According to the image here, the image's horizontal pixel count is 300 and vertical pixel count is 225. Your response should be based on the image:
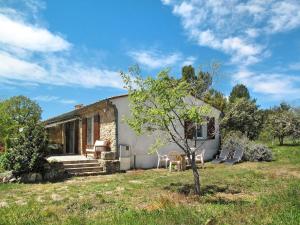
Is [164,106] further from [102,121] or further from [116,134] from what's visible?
[102,121]

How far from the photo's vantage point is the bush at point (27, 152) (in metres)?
15.5

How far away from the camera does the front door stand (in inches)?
1036

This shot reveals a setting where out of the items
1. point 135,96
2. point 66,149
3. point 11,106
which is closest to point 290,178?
point 135,96

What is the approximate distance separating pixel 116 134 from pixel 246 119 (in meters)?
15.7

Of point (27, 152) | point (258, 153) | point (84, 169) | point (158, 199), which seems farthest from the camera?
point (258, 153)

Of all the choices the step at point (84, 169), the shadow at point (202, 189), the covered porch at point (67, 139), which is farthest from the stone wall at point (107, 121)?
the shadow at point (202, 189)

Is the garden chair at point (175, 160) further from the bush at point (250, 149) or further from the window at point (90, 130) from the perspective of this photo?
the window at point (90, 130)

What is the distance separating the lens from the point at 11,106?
3388 centimetres

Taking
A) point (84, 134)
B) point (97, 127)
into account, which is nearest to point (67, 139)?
point (84, 134)

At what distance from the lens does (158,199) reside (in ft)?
34.1

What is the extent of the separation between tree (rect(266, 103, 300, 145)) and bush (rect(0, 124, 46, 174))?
1714 cm

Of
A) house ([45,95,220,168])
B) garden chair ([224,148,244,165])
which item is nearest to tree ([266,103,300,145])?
garden chair ([224,148,244,165])

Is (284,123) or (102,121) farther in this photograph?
(284,123)

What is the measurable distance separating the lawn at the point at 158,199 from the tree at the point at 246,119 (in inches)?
502
